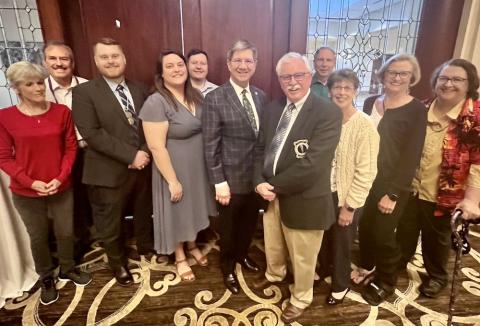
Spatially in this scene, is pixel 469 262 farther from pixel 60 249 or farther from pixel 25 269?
pixel 25 269

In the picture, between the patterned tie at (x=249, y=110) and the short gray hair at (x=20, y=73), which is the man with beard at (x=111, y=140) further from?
the patterned tie at (x=249, y=110)

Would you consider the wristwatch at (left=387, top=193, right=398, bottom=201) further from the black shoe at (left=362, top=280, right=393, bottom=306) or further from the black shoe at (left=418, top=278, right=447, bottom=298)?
the black shoe at (left=418, top=278, right=447, bottom=298)

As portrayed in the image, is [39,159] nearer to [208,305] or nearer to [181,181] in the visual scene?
[181,181]

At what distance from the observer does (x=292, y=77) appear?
1.39 metres

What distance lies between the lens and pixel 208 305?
5.88 ft

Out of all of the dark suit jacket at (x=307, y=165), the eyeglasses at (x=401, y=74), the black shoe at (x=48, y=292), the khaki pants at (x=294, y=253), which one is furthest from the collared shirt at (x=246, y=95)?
the black shoe at (x=48, y=292)

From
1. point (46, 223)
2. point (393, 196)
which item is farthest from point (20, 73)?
point (393, 196)

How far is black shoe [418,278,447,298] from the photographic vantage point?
1.83m

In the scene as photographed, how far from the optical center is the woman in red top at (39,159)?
1559 mm

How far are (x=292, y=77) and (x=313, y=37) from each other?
130cm

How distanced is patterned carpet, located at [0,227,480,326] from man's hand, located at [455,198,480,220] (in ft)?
2.33

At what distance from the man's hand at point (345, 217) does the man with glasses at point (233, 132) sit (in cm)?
53

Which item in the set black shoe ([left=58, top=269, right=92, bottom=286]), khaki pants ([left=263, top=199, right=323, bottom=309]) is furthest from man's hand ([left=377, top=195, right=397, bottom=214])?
black shoe ([left=58, top=269, right=92, bottom=286])

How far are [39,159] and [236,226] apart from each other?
1243 millimetres
